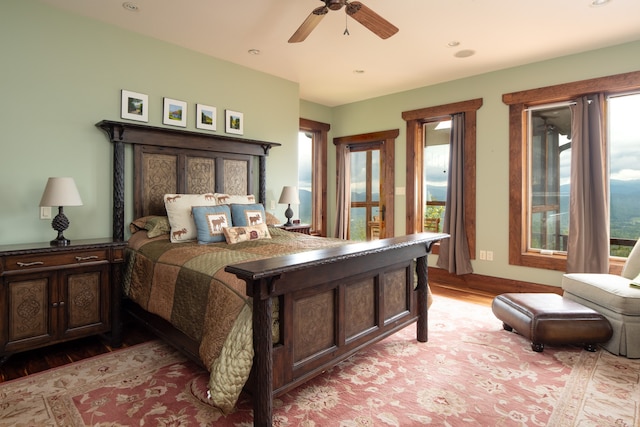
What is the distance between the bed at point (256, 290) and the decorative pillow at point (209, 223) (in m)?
0.10

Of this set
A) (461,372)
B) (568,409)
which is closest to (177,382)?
(461,372)

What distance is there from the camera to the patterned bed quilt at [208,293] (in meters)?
1.67

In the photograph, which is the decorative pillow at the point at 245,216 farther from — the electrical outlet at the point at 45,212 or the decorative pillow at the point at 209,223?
the electrical outlet at the point at 45,212

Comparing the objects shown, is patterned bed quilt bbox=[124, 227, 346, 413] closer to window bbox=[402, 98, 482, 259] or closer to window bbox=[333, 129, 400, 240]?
window bbox=[402, 98, 482, 259]

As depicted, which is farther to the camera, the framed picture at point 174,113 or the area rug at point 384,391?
the framed picture at point 174,113

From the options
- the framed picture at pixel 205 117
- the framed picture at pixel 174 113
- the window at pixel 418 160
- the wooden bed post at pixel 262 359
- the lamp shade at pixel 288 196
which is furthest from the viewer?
the window at pixel 418 160

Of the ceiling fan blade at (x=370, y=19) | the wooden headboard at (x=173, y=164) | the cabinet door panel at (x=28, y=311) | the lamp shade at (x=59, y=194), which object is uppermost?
the ceiling fan blade at (x=370, y=19)

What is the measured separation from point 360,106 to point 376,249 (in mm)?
4270

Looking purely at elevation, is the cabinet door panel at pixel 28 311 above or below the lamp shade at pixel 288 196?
below

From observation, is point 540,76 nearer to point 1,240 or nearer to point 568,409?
point 568,409

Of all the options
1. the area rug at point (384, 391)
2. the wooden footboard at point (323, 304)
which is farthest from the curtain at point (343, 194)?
the area rug at point (384, 391)

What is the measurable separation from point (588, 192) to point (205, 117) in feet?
14.0

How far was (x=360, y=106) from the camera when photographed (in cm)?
594

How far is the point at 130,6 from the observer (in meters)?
2.99
